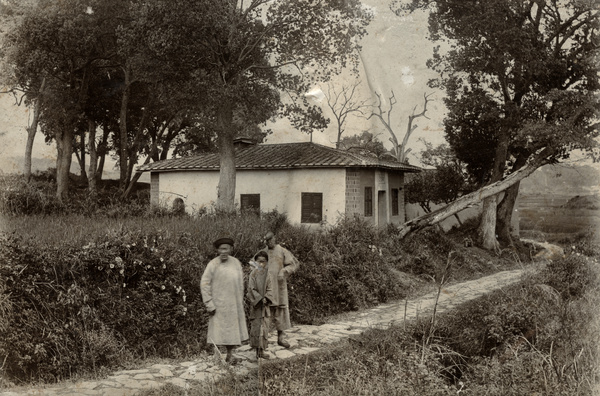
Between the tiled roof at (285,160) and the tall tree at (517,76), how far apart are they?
3957 mm

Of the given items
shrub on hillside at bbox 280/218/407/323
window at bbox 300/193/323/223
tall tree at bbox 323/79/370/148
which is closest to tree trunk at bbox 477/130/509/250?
window at bbox 300/193/323/223

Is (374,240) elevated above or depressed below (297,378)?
above

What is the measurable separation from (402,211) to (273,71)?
28.8 feet

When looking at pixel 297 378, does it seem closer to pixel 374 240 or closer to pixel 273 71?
pixel 374 240

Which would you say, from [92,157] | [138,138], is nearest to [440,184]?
[138,138]

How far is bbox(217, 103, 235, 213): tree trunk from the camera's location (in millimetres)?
17109

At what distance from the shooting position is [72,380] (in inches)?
240

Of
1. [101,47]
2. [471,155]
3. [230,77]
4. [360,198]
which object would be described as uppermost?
[101,47]

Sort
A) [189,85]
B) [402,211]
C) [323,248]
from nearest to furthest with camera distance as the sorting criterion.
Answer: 1. [323,248]
2. [189,85]
3. [402,211]

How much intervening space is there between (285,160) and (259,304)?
1199 centimetres

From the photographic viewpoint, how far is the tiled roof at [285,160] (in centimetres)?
1783

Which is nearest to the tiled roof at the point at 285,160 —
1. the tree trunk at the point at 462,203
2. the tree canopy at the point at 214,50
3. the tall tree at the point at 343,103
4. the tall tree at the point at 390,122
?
the tree canopy at the point at 214,50

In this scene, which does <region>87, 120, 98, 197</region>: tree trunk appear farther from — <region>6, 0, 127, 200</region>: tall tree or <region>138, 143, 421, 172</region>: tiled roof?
<region>138, 143, 421, 172</region>: tiled roof

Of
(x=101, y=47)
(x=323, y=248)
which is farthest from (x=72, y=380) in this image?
(x=101, y=47)
